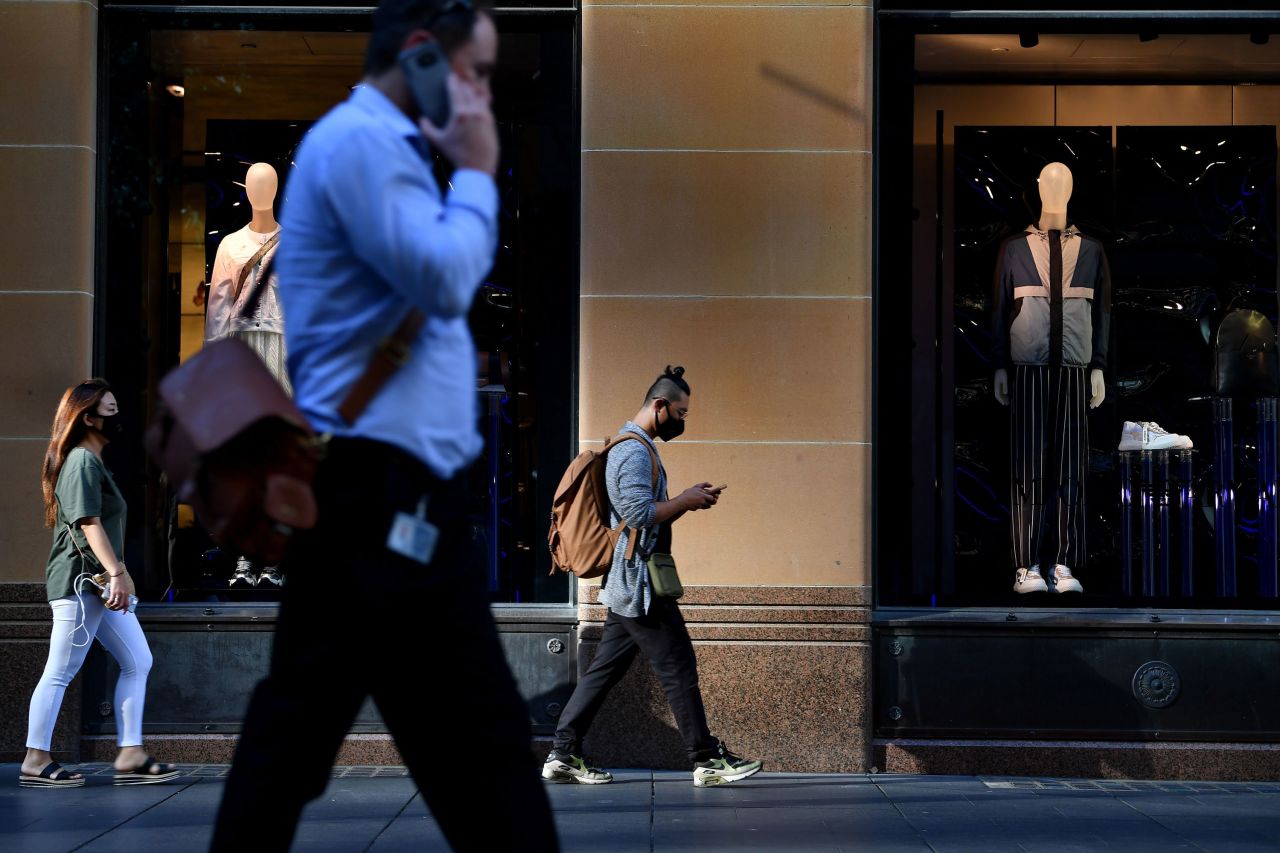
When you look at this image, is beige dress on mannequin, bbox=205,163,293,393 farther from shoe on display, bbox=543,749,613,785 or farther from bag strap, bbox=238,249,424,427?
bag strap, bbox=238,249,424,427

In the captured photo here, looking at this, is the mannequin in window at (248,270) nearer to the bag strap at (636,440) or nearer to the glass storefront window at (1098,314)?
the bag strap at (636,440)

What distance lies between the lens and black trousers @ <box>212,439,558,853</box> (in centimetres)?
281

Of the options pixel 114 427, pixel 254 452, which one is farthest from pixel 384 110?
pixel 114 427

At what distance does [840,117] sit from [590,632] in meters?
3.02

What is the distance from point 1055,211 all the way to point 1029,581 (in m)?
2.13

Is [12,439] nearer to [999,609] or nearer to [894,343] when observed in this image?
[894,343]

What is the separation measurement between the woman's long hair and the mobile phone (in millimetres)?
5359

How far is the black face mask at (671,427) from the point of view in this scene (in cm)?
776

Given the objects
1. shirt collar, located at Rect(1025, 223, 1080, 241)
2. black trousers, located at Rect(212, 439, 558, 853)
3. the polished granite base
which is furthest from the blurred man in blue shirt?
shirt collar, located at Rect(1025, 223, 1080, 241)

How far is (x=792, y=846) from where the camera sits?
21.0ft

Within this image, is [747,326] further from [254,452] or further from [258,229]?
[254,452]

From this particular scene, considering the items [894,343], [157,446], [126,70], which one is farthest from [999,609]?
[157,446]

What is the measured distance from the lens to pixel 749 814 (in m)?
7.11

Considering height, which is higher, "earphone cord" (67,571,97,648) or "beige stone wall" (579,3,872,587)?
"beige stone wall" (579,3,872,587)
